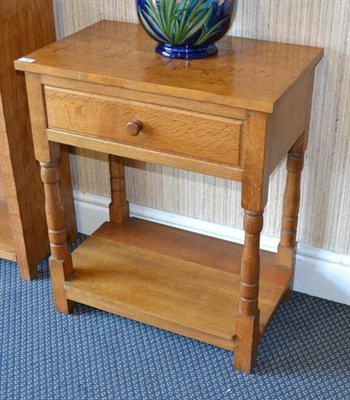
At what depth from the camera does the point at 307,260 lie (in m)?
1.88

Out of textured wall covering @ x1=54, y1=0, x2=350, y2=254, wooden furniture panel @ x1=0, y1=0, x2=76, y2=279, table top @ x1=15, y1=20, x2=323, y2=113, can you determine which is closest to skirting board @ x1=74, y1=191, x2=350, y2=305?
textured wall covering @ x1=54, y1=0, x2=350, y2=254

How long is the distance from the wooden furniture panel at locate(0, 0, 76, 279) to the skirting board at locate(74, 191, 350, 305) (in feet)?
0.99

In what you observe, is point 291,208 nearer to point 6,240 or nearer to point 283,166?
point 283,166

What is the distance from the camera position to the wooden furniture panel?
1730mm

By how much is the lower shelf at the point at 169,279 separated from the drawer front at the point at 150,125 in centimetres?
46

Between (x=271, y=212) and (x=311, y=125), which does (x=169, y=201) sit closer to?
(x=271, y=212)

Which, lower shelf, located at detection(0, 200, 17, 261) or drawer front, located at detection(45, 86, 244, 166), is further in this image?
lower shelf, located at detection(0, 200, 17, 261)

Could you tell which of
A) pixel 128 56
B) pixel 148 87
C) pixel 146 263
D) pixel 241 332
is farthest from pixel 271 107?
pixel 146 263

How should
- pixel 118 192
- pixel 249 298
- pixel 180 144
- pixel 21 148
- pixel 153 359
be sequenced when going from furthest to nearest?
1. pixel 118 192
2. pixel 21 148
3. pixel 153 359
4. pixel 249 298
5. pixel 180 144

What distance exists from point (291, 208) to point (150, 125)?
511mm

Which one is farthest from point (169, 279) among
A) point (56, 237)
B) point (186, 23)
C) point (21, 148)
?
point (186, 23)

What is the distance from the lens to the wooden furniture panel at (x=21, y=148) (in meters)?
1.73

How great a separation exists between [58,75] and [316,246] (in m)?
0.86

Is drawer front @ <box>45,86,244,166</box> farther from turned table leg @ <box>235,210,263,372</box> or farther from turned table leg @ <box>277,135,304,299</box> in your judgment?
Result: turned table leg @ <box>277,135,304,299</box>
